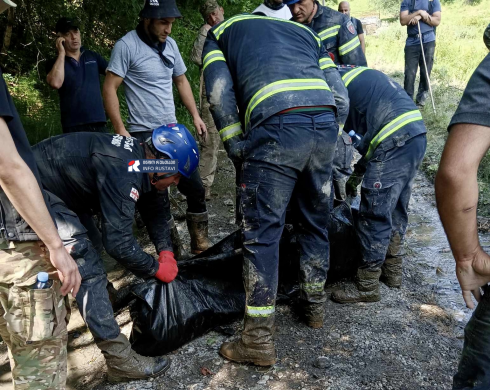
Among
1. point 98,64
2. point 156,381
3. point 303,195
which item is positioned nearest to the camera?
point 156,381

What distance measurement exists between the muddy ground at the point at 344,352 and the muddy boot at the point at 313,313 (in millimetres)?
42

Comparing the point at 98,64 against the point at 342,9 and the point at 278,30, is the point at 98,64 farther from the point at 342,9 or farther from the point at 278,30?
the point at 342,9

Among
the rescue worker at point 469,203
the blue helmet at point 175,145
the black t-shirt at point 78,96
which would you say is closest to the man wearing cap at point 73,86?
the black t-shirt at point 78,96

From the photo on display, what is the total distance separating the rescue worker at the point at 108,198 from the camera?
231cm

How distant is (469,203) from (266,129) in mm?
1189

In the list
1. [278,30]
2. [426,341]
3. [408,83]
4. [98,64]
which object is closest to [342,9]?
[408,83]

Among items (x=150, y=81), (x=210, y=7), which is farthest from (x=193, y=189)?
(x=210, y=7)

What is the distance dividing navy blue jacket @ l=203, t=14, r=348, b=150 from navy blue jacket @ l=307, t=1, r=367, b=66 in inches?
→ 41.9

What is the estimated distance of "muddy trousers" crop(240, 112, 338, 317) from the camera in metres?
2.39

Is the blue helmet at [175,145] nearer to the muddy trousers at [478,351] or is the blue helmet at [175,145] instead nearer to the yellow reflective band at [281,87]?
the yellow reflective band at [281,87]

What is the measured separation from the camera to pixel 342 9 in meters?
7.43

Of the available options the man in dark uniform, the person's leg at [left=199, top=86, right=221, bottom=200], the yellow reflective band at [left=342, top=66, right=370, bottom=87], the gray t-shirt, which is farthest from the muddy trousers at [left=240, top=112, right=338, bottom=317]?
the man in dark uniform

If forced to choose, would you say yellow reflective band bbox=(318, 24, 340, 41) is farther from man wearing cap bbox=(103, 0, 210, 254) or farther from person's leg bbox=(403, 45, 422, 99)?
person's leg bbox=(403, 45, 422, 99)

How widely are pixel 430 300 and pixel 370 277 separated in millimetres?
486
